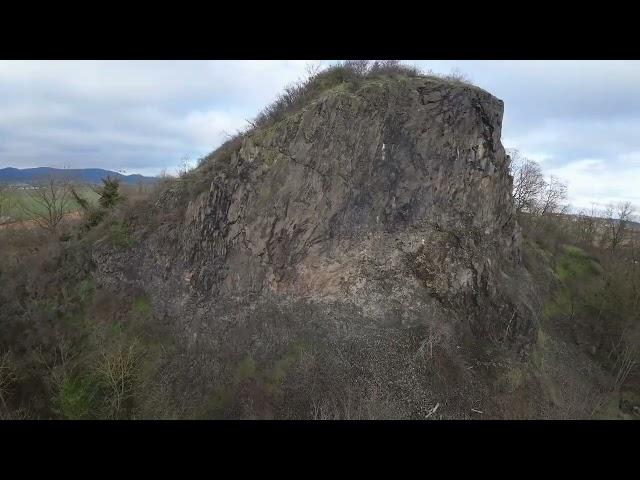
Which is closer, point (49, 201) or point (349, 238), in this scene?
point (349, 238)

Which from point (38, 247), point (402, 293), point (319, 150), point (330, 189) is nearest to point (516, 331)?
point (402, 293)

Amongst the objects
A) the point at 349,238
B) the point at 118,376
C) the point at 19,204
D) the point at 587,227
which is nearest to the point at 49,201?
the point at 19,204

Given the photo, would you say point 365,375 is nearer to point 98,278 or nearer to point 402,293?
point 402,293

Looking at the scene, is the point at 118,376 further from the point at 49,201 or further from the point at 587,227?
the point at 587,227

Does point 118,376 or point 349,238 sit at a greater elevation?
point 349,238

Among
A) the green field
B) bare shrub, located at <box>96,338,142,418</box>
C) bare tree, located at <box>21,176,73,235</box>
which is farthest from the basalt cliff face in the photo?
the green field

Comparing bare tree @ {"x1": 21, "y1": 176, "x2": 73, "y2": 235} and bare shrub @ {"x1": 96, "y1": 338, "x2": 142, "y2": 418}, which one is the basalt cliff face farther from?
bare tree @ {"x1": 21, "y1": 176, "x2": 73, "y2": 235}
